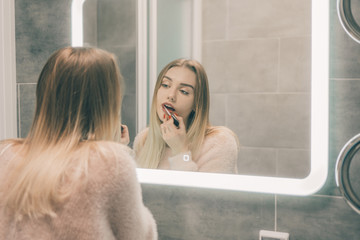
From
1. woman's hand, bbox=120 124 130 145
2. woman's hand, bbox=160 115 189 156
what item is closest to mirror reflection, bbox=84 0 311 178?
woman's hand, bbox=160 115 189 156

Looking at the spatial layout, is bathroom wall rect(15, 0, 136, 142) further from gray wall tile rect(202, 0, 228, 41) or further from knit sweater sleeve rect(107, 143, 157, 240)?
knit sweater sleeve rect(107, 143, 157, 240)

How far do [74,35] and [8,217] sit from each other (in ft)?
2.27

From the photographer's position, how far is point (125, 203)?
728mm

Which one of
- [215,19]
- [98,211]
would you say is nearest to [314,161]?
[215,19]

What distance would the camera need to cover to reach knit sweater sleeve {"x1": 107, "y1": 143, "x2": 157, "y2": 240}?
2.34 ft

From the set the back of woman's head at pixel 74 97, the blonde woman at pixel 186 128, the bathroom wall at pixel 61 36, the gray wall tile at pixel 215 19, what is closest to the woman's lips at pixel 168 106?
the blonde woman at pixel 186 128

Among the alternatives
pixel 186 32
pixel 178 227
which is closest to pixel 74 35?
pixel 186 32

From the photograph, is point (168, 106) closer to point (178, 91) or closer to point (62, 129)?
point (178, 91)

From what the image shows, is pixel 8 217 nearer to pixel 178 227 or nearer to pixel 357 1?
pixel 178 227

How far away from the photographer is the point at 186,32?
1.04 metres

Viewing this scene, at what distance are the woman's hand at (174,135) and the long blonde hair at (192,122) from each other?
0.01 meters

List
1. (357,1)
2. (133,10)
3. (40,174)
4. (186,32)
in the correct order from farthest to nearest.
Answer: (133,10) → (186,32) → (357,1) → (40,174)

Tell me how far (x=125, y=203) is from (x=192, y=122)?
41cm

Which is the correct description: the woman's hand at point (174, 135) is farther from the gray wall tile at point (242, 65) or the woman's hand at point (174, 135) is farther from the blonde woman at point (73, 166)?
the blonde woman at point (73, 166)
